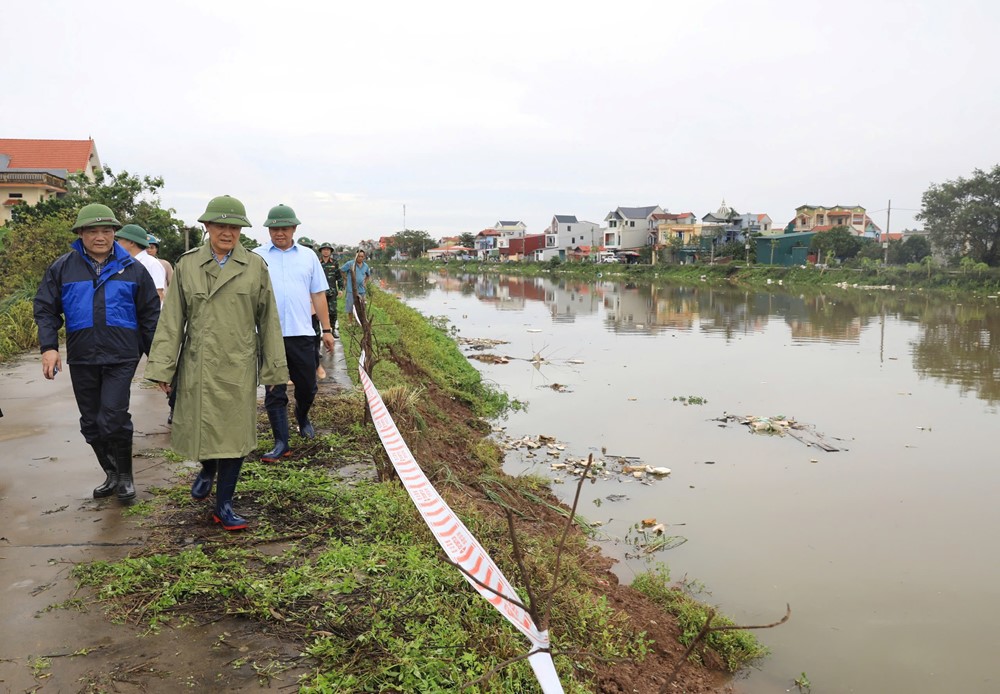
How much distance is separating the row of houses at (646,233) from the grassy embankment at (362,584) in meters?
57.6

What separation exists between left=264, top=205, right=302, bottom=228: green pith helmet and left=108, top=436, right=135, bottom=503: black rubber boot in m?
1.75

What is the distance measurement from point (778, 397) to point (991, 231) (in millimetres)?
42722

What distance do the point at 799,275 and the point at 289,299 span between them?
47.7 m

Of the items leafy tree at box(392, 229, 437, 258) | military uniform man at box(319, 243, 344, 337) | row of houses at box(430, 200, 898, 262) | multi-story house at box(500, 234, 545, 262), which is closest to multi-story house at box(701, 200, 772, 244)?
row of houses at box(430, 200, 898, 262)

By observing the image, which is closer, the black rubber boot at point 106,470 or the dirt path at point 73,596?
the dirt path at point 73,596

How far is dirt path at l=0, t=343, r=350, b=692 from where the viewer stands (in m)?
2.62

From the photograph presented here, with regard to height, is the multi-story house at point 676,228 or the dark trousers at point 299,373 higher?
the multi-story house at point 676,228

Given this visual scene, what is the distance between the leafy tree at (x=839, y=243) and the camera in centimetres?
5209

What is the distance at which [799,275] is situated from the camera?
47.5 metres

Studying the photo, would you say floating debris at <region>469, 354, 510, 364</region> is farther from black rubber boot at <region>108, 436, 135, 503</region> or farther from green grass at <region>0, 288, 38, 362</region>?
black rubber boot at <region>108, 436, 135, 503</region>

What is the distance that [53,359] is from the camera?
4.18 meters

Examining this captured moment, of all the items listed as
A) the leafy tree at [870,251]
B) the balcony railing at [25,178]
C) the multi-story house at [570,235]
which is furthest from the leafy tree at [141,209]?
the multi-story house at [570,235]

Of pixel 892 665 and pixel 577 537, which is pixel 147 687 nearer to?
pixel 577 537

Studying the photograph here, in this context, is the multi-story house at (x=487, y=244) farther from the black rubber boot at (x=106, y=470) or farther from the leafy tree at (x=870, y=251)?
the black rubber boot at (x=106, y=470)
